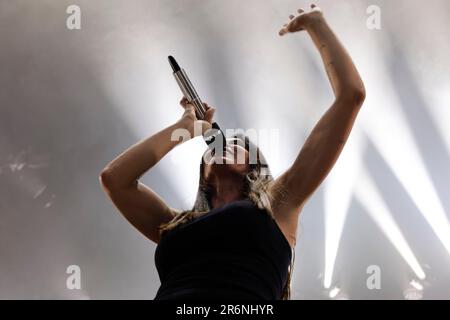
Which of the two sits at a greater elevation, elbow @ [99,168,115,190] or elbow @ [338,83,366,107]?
elbow @ [338,83,366,107]

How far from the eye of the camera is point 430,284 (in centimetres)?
365

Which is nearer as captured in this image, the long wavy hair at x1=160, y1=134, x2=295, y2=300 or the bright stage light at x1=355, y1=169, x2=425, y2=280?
the long wavy hair at x1=160, y1=134, x2=295, y2=300

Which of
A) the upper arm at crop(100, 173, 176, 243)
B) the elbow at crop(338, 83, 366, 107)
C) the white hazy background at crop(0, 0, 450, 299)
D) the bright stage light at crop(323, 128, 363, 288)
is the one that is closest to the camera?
the elbow at crop(338, 83, 366, 107)

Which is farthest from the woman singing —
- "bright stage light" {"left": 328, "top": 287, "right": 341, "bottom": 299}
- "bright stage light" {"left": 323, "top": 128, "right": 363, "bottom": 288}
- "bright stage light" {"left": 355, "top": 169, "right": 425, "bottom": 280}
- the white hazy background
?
"bright stage light" {"left": 328, "top": 287, "right": 341, "bottom": 299}

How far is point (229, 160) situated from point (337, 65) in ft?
0.92

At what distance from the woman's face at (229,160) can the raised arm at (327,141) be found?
154mm

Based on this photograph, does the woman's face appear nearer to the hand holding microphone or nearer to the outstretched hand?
the hand holding microphone

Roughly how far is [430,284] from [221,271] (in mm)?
3385

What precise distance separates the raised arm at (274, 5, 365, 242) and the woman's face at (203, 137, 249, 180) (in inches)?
6.1

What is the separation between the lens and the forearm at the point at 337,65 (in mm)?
812

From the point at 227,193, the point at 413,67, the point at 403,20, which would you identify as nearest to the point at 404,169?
the point at 413,67

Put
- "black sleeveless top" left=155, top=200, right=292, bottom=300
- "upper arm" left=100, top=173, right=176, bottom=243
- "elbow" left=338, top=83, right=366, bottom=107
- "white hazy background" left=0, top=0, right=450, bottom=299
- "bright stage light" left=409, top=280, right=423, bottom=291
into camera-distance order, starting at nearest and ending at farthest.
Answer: "black sleeveless top" left=155, top=200, right=292, bottom=300 → "elbow" left=338, top=83, right=366, bottom=107 → "upper arm" left=100, top=173, right=176, bottom=243 → "white hazy background" left=0, top=0, right=450, bottom=299 → "bright stage light" left=409, top=280, right=423, bottom=291

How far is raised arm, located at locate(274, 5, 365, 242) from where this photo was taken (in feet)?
2.66

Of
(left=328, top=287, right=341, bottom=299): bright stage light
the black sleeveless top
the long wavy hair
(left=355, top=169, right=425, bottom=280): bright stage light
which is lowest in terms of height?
(left=328, top=287, right=341, bottom=299): bright stage light
